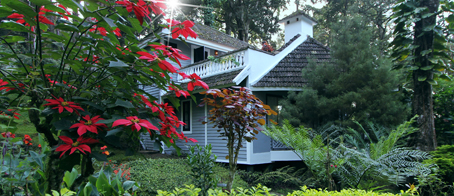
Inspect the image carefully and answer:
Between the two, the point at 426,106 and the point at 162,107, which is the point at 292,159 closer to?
the point at 426,106

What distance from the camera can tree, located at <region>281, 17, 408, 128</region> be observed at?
6.91 metres

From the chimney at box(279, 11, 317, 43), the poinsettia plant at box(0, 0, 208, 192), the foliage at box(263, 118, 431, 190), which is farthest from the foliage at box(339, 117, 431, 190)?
the chimney at box(279, 11, 317, 43)

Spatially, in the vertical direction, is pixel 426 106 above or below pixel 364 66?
below

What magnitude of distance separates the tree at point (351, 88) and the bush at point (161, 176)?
2.94 metres

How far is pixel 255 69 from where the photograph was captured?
9.02 meters

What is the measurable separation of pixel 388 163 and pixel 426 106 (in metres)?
2.68

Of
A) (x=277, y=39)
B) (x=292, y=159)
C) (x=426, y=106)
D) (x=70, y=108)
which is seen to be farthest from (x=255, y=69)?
(x=277, y=39)

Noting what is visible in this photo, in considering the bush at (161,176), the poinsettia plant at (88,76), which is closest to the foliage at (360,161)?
the bush at (161,176)

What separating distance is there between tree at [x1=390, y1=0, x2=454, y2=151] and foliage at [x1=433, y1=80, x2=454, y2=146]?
1.31m

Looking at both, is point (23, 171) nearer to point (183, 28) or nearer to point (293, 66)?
point (183, 28)

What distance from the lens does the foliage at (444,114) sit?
24.6ft

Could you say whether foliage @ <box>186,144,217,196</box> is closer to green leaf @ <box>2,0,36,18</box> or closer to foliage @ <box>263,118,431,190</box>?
green leaf @ <box>2,0,36,18</box>

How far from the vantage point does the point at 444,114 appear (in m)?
7.78

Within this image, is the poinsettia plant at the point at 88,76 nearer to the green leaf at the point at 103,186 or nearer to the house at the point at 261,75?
the green leaf at the point at 103,186
